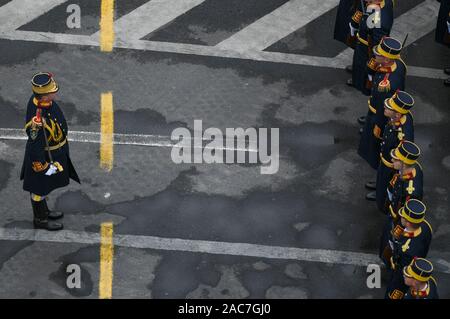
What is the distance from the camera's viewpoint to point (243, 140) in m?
14.4

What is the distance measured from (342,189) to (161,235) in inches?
106

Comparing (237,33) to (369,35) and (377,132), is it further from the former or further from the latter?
(377,132)

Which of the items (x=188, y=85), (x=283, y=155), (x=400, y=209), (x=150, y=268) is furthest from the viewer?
(x=188, y=85)

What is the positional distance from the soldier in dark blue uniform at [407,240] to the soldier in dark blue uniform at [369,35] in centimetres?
348

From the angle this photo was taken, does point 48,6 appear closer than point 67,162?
No

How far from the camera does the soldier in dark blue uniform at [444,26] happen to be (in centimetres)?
1555

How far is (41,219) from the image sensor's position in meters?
12.7

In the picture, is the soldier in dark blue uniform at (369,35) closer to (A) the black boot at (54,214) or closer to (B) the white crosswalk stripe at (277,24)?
(B) the white crosswalk stripe at (277,24)

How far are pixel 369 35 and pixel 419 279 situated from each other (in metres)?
5.07

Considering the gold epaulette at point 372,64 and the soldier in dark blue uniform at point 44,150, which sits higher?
the gold epaulette at point 372,64

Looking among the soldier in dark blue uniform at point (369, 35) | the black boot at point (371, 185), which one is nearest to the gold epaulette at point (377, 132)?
the black boot at point (371, 185)

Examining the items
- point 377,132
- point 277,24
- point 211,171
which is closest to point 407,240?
point 377,132
